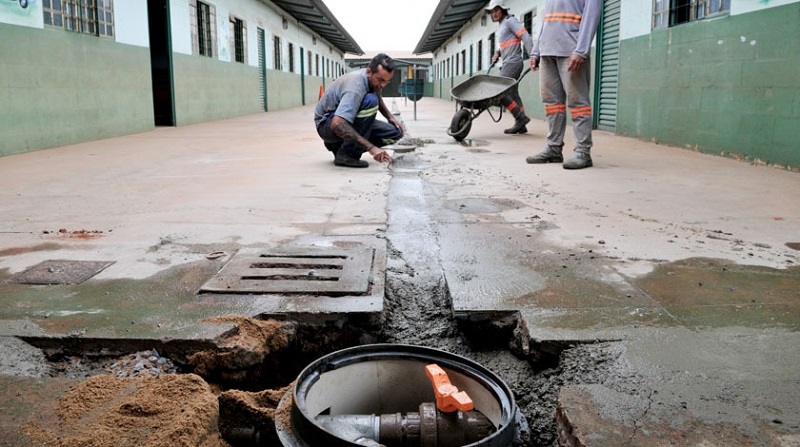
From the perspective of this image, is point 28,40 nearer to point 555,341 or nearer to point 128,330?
point 128,330

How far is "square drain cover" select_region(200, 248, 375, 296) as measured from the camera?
2250 millimetres

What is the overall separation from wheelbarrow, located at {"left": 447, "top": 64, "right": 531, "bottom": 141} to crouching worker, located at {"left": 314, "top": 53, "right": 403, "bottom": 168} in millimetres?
2205

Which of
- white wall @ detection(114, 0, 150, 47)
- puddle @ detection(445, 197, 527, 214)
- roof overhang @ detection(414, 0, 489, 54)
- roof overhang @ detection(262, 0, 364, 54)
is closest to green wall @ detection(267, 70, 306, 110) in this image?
roof overhang @ detection(262, 0, 364, 54)

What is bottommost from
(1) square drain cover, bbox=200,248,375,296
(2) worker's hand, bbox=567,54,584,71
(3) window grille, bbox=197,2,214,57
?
(1) square drain cover, bbox=200,248,375,296

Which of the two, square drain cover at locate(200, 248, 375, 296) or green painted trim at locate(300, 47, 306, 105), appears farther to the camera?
green painted trim at locate(300, 47, 306, 105)

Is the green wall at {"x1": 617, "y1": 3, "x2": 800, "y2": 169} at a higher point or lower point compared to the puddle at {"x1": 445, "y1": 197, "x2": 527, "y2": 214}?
higher

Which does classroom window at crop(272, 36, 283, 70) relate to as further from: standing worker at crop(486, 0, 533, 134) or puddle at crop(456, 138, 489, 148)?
puddle at crop(456, 138, 489, 148)

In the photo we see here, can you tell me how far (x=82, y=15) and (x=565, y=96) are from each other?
6525mm

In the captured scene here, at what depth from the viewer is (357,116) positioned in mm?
5539

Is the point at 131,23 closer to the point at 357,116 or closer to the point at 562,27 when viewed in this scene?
the point at 357,116

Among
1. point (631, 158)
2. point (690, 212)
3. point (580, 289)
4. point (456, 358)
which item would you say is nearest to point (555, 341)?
point (456, 358)

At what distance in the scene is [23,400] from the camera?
1489 mm

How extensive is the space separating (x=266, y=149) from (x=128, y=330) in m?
5.83

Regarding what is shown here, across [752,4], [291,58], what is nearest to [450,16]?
[291,58]
